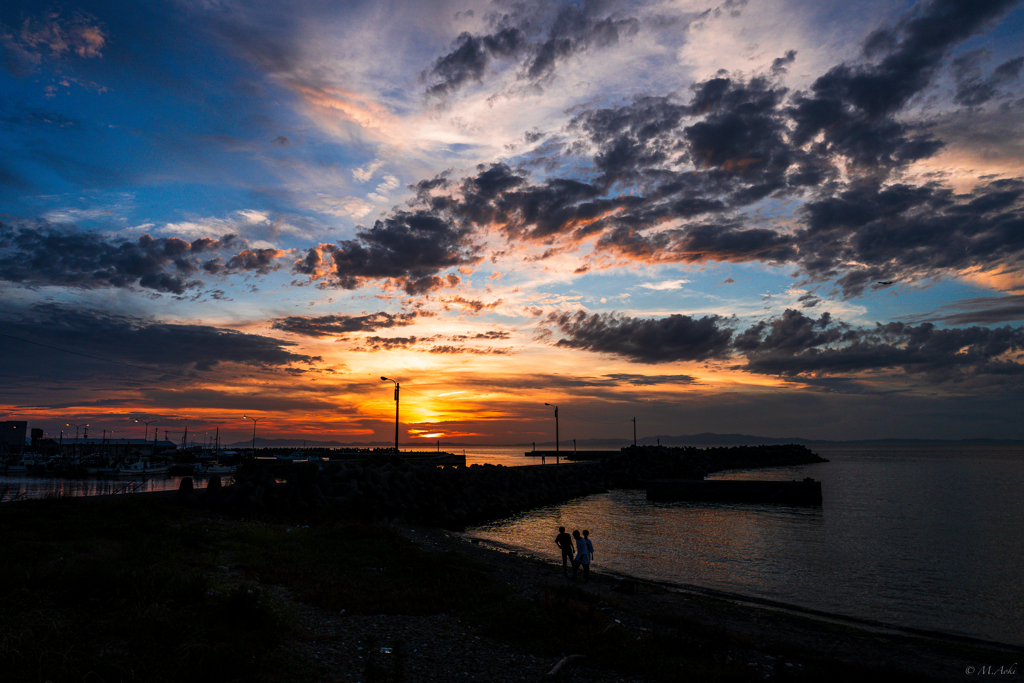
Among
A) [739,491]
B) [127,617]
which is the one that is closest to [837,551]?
[739,491]

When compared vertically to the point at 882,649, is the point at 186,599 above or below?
above

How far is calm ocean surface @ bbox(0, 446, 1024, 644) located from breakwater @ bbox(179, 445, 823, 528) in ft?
9.28

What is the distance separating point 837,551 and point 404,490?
27.2 m

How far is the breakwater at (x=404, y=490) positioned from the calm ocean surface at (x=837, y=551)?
9.28 ft

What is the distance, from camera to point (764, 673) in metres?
10.8

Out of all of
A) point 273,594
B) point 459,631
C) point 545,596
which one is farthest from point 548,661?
point 273,594

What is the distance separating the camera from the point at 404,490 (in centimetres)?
3612

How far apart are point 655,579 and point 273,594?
16.7 m

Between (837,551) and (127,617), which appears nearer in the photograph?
(127,617)

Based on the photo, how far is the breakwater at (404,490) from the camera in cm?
2709

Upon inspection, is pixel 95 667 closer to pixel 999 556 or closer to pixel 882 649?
pixel 882 649

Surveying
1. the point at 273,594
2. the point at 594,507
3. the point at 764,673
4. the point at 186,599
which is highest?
the point at 186,599

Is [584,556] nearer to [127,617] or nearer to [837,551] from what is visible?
A: [127,617]

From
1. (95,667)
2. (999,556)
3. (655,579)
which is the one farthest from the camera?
(999,556)
